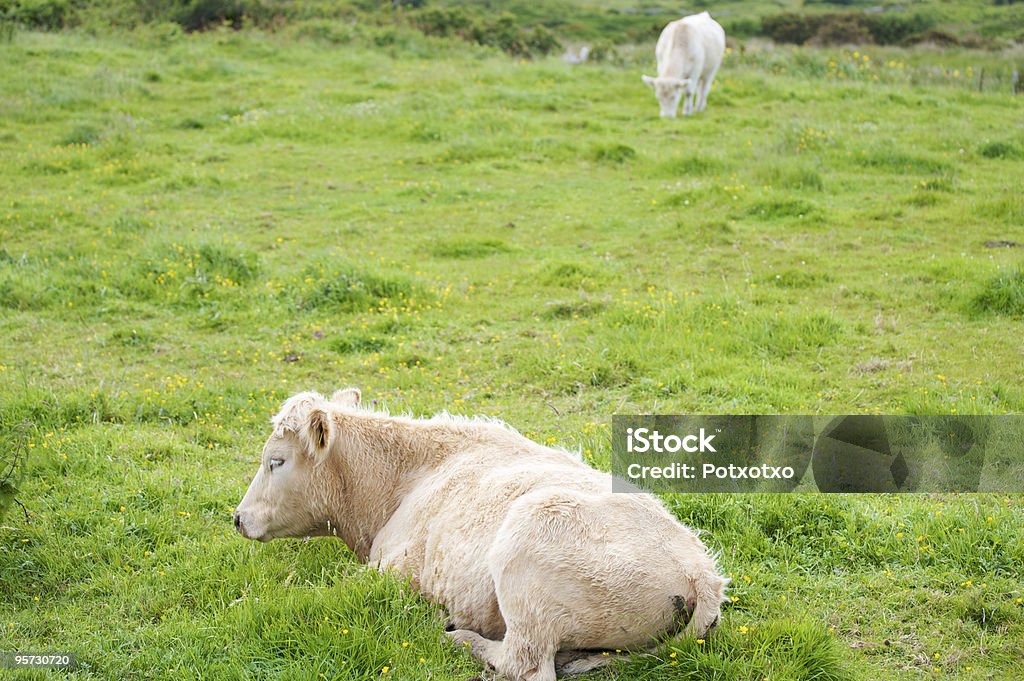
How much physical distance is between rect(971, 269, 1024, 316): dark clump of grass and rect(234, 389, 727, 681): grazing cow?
606cm

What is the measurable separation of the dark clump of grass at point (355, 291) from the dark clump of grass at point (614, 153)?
685cm

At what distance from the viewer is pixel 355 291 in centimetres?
1052

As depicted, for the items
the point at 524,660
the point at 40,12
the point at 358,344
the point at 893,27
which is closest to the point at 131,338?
the point at 358,344

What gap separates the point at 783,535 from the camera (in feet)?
18.8

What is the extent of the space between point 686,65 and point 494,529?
1681 centimetres

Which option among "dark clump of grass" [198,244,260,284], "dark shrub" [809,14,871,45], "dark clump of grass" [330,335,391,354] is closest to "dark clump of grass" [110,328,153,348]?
"dark clump of grass" [198,244,260,284]

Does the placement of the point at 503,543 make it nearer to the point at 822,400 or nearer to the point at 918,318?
the point at 822,400

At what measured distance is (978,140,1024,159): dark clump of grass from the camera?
15.7 metres

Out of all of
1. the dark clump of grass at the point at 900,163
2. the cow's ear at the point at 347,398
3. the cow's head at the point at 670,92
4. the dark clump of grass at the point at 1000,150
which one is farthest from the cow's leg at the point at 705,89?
the cow's ear at the point at 347,398

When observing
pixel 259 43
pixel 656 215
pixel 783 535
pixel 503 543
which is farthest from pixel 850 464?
pixel 259 43

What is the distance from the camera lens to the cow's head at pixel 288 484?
536 cm

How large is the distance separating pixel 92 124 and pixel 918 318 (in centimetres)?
1399

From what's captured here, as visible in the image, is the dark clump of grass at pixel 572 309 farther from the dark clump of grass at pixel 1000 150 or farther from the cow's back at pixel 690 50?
the cow's back at pixel 690 50

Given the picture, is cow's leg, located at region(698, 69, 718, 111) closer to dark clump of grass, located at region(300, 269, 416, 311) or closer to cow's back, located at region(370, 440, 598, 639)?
dark clump of grass, located at region(300, 269, 416, 311)
